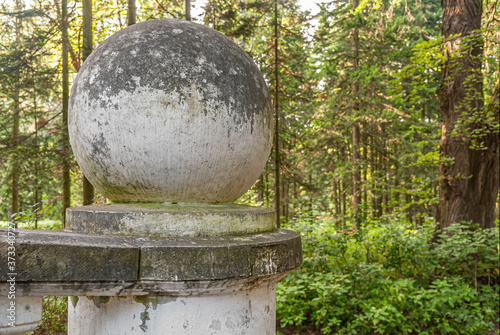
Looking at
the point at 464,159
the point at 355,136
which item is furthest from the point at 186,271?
the point at 355,136

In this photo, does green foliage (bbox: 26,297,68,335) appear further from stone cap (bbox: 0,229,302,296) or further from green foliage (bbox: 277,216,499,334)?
stone cap (bbox: 0,229,302,296)

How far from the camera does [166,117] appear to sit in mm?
1933

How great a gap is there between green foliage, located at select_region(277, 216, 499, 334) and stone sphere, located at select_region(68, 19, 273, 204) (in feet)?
9.80

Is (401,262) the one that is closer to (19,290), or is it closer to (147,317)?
(147,317)

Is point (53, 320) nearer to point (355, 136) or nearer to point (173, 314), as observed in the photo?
point (173, 314)

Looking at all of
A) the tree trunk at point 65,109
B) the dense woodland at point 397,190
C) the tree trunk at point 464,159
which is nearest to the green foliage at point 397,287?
the dense woodland at point 397,190

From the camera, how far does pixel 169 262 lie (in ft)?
5.50

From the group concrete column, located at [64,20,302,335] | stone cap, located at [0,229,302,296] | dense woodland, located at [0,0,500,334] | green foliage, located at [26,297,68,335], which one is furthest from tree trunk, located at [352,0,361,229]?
stone cap, located at [0,229,302,296]

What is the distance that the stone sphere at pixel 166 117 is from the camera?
195 cm

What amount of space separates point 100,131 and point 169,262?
2.97 ft

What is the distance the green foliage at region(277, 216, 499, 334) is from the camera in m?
4.73

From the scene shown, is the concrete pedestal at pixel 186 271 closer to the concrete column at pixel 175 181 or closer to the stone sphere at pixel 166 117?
the concrete column at pixel 175 181

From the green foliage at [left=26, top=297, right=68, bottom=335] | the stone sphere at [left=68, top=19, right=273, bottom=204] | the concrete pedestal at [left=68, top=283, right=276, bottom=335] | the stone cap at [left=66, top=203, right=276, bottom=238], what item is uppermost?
the stone sphere at [left=68, top=19, right=273, bottom=204]

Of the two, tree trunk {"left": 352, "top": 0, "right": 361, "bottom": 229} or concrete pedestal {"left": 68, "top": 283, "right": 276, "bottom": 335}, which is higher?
tree trunk {"left": 352, "top": 0, "right": 361, "bottom": 229}
